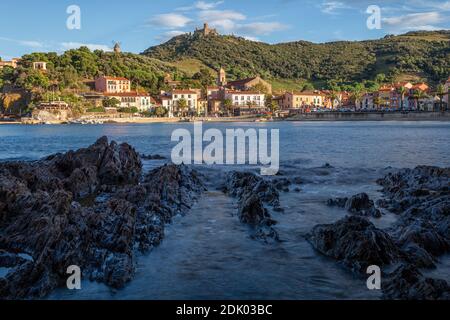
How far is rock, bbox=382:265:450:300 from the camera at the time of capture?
871cm

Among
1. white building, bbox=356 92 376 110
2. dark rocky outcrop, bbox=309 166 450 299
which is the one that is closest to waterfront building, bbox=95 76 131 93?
white building, bbox=356 92 376 110

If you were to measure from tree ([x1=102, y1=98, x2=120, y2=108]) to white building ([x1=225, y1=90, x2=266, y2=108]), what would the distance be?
125 ft

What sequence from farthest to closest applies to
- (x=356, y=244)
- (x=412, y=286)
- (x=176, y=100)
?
(x=176, y=100) → (x=356, y=244) → (x=412, y=286)

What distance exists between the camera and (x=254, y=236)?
13203 mm

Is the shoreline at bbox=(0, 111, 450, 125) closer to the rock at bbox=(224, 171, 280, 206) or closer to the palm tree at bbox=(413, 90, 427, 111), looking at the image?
the palm tree at bbox=(413, 90, 427, 111)

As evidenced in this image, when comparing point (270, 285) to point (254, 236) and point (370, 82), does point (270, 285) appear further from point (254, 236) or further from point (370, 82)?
point (370, 82)

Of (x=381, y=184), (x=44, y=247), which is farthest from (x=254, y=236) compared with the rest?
(x=381, y=184)

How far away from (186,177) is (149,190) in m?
4.11

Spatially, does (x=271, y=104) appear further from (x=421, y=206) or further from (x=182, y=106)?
(x=421, y=206)

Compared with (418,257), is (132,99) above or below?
above

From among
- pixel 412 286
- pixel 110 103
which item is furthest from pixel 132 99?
pixel 412 286

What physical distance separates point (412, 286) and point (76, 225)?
7.89 metres

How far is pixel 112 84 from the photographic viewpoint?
157125mm

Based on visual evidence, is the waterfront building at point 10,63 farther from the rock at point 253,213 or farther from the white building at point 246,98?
the rock at point 253,213
